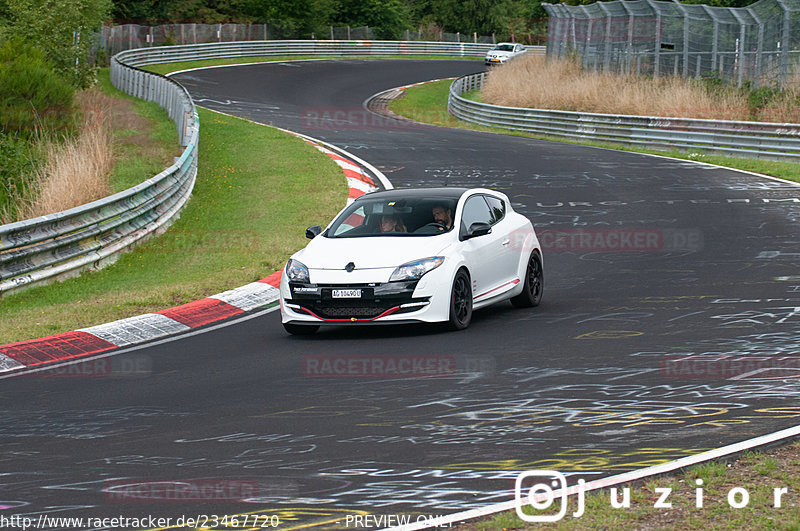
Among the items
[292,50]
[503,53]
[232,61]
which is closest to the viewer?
[232,61]

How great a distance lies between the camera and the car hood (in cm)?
1103

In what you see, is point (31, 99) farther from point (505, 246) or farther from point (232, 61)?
point (232, 61)

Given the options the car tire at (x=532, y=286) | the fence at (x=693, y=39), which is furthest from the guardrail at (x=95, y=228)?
the fence at (x=693, y=39)

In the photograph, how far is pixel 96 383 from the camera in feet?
30.7

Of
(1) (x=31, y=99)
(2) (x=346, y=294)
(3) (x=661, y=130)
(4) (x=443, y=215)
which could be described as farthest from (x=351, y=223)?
(3) (x=661, y=130)

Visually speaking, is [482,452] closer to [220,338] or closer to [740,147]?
[220,338]

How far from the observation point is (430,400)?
809 centimetres

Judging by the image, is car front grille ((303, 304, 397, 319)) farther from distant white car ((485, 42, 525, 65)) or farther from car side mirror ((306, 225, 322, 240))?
distant white car ((485, 42, 525, 65))

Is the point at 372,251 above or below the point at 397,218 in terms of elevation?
below

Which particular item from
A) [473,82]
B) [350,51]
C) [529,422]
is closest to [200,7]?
[350,51]

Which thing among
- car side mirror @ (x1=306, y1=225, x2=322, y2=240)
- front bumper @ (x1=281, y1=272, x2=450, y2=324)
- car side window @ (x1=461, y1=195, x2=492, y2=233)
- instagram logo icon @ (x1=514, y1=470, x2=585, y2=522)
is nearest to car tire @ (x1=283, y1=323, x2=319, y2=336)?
front bumper @ (x1=281, y1=272, x2=450, y2=324)

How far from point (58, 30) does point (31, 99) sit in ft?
45.1

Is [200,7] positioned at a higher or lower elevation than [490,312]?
higher

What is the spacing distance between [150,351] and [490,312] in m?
3.90
